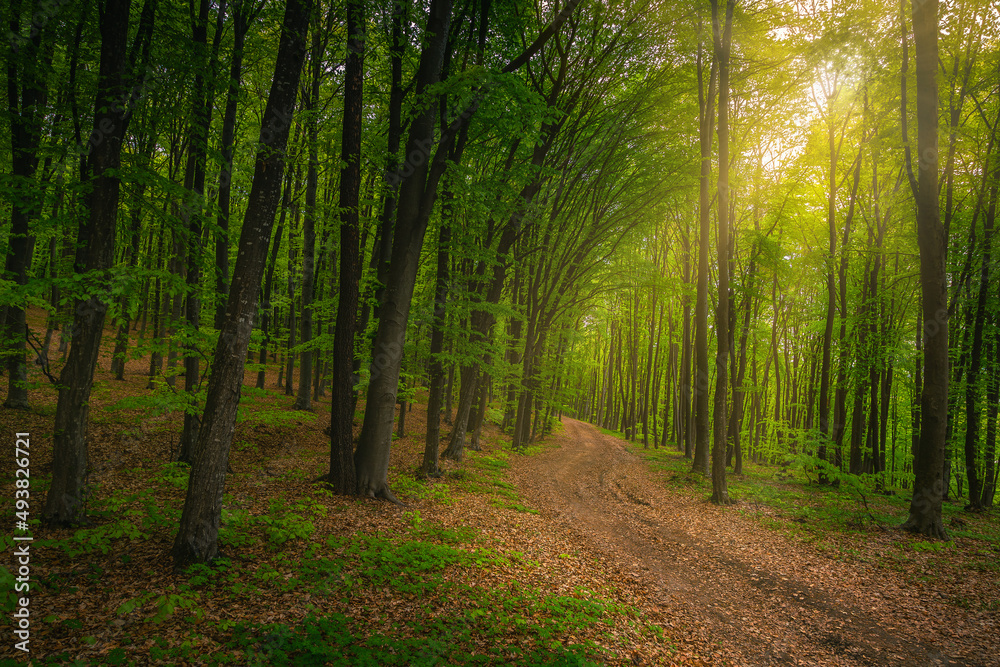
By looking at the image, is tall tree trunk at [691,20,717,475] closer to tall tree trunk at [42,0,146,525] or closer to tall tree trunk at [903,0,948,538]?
tall tree trunk at [903,0,948,538]

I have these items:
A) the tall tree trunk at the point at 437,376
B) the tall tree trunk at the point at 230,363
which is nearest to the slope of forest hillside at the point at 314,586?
the tall tree trunk at the point at 230,363

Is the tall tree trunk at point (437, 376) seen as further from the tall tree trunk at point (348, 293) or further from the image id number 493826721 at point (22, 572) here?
the image id number 493826721 at point (22, 572)

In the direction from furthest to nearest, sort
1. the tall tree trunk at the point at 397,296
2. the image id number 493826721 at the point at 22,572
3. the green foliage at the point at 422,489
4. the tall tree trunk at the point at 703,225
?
1. the tall tree trunk at the point at 703,225
2. the green foliage at the point at 422,489
3. the tall tree trunk at the point at 397,296
4. the image id number 493826721 at the point at 22,572

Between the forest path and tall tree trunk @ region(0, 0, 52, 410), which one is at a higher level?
tall tree trunk @ region(0, 0, 52, 410)

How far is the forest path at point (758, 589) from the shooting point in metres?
5.50

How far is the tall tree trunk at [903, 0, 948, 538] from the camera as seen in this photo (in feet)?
31.1

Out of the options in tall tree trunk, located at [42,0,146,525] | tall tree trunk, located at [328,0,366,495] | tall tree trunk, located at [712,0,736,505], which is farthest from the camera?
tall tree trunk, located at [712,0,736,505]

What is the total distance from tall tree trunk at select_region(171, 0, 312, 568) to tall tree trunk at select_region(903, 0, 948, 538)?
13083 millimetres

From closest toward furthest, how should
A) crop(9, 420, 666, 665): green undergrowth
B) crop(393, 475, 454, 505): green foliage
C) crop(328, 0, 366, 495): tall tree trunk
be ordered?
crop(9, 420, 666, 665): green undergrowth < crop(328, 0, 366, 495): tall tree trunk < crop(393, 475, 454, 505): green foliage

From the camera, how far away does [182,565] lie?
4879 mm

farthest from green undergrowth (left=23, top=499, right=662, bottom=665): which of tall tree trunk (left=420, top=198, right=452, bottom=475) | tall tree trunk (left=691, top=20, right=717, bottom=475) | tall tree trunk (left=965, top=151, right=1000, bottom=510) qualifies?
tall tree trunk (left=965, top=151, right=1000, bottom=510)

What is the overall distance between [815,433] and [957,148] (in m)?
10.0

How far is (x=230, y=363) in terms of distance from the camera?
201 inches

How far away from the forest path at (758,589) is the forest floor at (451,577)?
1.6 inches
